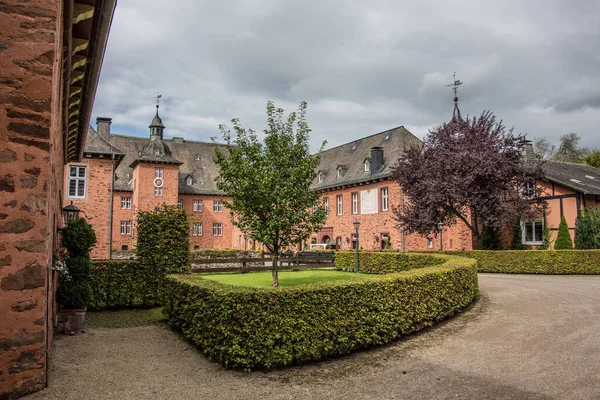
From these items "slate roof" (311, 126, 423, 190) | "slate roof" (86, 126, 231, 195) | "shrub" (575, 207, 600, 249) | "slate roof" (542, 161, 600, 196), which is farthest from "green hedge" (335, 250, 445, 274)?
"slate roof" (86, 126, 231, 195)

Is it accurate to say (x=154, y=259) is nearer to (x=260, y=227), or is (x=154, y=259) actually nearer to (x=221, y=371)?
(x=260, y=227)

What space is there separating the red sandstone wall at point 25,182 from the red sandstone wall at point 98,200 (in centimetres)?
2031

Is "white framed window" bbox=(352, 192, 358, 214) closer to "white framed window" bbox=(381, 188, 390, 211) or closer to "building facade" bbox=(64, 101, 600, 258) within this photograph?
"building facade" bbox=(64, 101, 600, 258)

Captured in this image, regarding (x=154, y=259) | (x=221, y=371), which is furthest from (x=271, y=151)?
(x=221, y=371)

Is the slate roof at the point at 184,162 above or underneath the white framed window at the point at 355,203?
above

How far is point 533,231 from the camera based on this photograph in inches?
1009

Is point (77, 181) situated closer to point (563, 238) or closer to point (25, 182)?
point (25, 182)

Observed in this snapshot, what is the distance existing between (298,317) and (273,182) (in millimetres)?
7953

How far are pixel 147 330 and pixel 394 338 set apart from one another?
5.22 m

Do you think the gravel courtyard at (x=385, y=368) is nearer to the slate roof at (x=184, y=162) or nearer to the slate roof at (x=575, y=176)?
the slate roof at (x=575, y=176)

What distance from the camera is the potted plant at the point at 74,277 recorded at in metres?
8.40

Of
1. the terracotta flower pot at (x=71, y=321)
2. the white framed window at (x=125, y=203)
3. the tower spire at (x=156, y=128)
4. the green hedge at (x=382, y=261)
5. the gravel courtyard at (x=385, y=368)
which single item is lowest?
the gravel courtyard at (x=385, y=368)

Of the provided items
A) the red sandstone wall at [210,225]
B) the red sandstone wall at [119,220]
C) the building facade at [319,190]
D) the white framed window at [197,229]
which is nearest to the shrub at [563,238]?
the building facade at [319,190]

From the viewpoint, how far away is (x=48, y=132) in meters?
5.08
